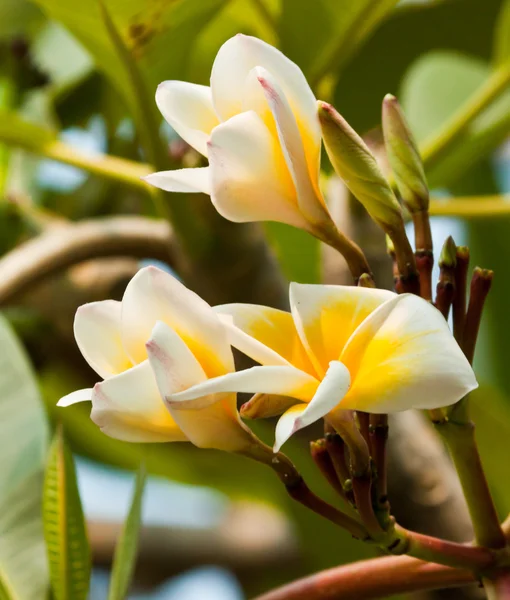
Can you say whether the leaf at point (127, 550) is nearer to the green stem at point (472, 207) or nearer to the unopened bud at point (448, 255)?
the unopened bud at point (448, 255)

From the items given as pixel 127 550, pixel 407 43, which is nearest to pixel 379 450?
pixel 127 550

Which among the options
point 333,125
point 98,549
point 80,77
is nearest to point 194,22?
point 333,125

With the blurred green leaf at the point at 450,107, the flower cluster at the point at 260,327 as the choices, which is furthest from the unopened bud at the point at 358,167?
the blurred green leaf at the point at 450,107

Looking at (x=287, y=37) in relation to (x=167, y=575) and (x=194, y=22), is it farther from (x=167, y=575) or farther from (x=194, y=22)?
(x=167, y=575)

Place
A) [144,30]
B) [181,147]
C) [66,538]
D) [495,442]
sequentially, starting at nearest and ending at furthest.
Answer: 1. [66,538]
2. [144,30]
3. [181,147]
4. [495,442]

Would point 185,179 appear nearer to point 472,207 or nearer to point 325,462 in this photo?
point 325,462

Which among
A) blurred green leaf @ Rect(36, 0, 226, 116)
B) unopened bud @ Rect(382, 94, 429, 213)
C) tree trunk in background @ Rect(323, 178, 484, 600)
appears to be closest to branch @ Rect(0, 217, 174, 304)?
blurred green leaf @ Rect(36, 0, 226, 116)
